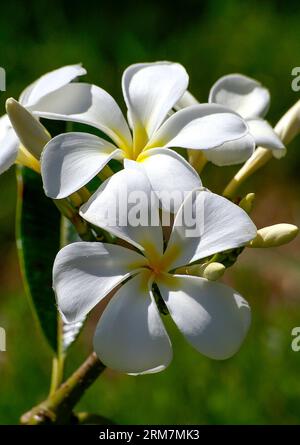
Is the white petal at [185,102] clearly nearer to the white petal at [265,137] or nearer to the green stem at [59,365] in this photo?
the white petal at [265,137]

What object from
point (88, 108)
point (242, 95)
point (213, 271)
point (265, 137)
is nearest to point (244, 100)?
point (242, 95)

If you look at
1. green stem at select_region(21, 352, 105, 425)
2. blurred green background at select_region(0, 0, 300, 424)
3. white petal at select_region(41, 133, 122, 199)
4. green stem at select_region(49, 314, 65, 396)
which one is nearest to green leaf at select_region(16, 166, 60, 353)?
green stem at select_region(49, 314, 65, 396)

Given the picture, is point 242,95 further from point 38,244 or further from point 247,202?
point 38,244

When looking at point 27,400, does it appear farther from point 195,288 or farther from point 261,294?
point 195,288

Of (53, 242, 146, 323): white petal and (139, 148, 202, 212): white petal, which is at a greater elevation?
(139, 148, 202, 212): white petal

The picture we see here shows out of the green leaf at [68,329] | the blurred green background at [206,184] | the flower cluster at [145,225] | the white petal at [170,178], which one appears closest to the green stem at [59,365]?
the green leaf at [68,329]

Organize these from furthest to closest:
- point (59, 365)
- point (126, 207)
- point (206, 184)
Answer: point (206, 184)
point (59, 365)
point (126, 207)

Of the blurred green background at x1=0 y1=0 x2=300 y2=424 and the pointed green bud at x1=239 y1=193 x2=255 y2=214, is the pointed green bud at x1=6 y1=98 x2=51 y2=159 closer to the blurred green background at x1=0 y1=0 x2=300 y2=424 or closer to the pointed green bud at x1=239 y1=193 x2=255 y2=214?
the pointed green bud at x1=239 y1=193 x2=255 y2=214
